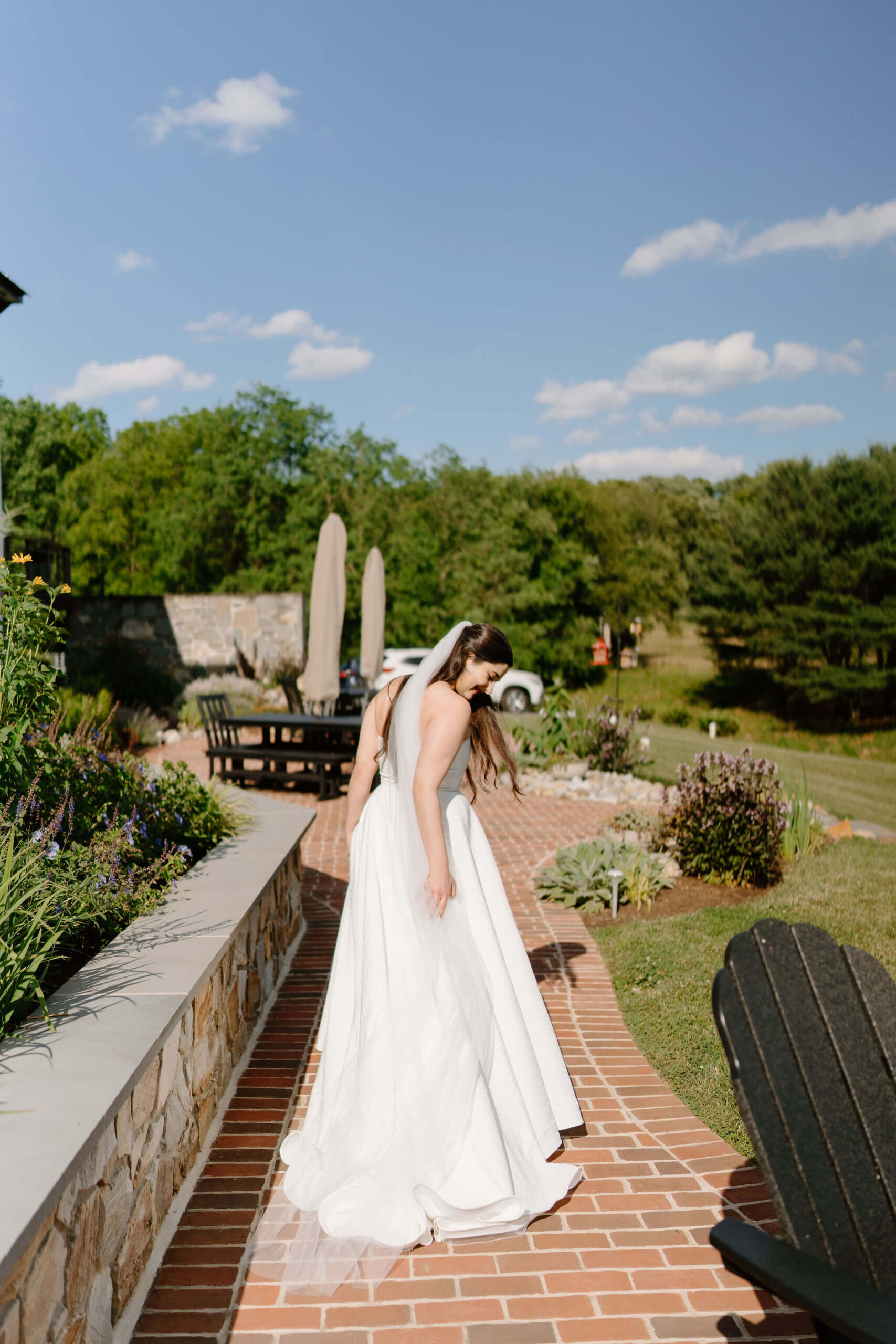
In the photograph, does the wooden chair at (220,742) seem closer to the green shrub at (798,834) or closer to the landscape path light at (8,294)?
the landscape path light at (8,294)

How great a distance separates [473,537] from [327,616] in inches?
865

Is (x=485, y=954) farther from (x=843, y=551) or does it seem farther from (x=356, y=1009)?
(x=843, y=551)

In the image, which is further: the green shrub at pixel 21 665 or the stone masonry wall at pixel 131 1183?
the green shrub at pixel 21 665

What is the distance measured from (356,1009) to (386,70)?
12098mm

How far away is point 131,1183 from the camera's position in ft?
7.62

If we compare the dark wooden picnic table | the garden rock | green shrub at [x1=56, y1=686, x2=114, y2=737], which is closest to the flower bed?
green shrub at [x1=56, y1=686, x2=114, y2=737]

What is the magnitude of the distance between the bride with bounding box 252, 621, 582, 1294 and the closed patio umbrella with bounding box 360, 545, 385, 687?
10.7 m

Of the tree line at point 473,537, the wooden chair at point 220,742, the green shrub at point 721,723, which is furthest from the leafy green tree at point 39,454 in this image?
the wooden chair at point 220,742

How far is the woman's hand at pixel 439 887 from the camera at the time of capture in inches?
116

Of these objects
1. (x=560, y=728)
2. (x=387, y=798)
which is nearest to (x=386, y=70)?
(x=560, y=728)

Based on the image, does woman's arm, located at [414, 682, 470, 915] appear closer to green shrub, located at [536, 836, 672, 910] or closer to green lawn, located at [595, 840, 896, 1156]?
green lawn, located at [595, 840, 896, 1156]

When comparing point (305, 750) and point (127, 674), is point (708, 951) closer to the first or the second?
point (305, 750)

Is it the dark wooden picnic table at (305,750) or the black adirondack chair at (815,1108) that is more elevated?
the black adirondack chair at (815,1108)

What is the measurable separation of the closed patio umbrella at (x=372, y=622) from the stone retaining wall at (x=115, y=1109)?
32.9ft
